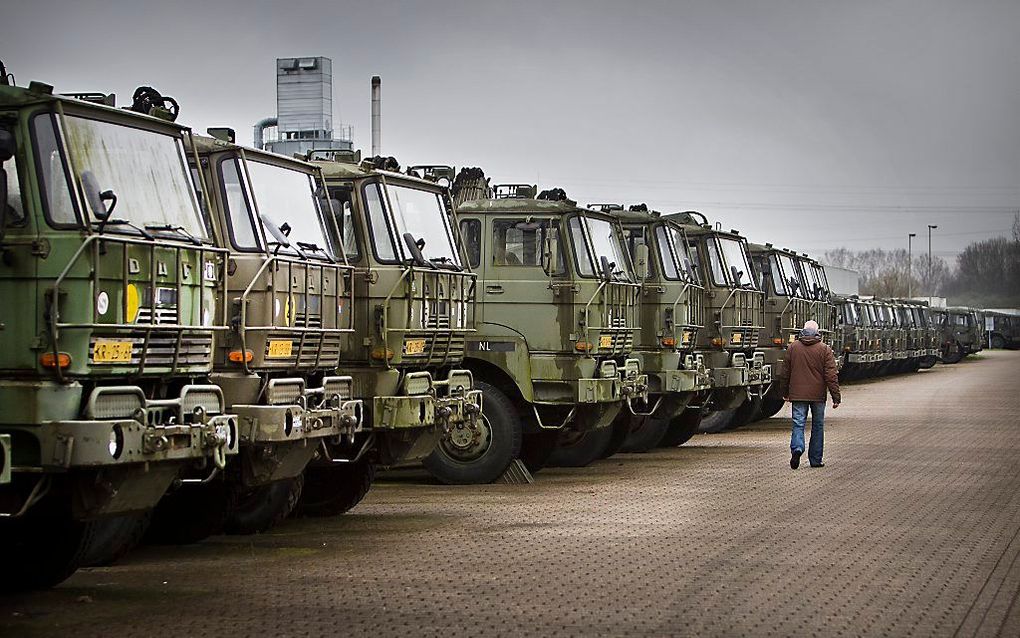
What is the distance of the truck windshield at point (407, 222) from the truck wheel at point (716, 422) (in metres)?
12.4

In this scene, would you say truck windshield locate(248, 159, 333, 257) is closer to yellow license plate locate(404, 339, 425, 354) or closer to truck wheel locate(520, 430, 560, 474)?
yellow license plate locate(404, 339, 425, 354)

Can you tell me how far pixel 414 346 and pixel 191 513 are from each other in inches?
108

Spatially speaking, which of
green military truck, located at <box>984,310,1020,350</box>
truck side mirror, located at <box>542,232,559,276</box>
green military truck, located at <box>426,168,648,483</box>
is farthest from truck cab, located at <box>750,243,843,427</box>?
green military truck, located at <box>984,310,1020,350</box>

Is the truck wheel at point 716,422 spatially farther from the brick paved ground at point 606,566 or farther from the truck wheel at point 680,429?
the brick paved ground at point 606,566

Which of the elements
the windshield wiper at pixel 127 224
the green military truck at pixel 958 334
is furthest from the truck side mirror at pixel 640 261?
the green military truck at pixel 958 334

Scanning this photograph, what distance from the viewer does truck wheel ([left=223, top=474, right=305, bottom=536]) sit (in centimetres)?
1280

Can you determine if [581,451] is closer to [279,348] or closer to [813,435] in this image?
[813,435]

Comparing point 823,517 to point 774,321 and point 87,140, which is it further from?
point 774,321

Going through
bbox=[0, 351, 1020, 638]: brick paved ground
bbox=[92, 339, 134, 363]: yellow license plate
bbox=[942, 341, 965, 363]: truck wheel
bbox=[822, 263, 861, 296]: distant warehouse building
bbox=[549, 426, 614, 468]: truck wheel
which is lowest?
bbox=[0, 351, 1020, 638]: brick paved ground

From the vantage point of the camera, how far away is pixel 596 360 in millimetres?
18281

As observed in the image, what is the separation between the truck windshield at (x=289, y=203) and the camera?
12203mm

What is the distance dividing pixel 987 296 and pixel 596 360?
132 m

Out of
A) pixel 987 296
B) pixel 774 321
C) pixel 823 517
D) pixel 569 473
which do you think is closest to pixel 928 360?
pixel 774 321

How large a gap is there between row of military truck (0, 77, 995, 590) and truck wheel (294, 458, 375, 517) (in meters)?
0.02
